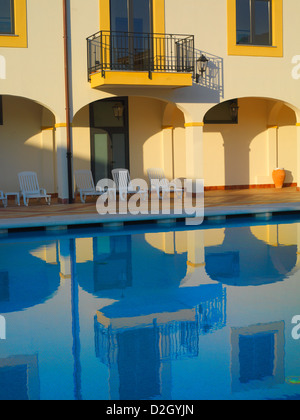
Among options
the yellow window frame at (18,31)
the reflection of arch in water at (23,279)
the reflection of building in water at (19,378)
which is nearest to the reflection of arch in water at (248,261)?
the reflection of arch in water at (23,279)

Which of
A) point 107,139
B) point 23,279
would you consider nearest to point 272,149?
point 107,139

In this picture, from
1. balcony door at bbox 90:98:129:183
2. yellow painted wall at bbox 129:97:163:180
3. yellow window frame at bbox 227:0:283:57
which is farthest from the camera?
yellow painted wall at bbox 129:97:163:180

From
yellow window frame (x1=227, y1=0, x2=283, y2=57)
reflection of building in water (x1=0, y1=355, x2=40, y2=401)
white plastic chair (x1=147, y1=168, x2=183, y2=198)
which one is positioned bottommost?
reflection of building in water (x1=0, y1=355, x2=40, y2=401)

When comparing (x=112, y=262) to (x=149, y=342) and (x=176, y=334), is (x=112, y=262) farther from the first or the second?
(x=149, y=342)

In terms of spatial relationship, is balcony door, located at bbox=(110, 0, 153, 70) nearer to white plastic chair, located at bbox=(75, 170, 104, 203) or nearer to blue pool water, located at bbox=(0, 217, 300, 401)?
white plastic chair, located at bbox=(75, 170, 104, 203)

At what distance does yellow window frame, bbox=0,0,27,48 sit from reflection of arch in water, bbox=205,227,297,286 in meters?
7.35

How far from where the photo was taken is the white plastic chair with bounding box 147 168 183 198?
1798cm

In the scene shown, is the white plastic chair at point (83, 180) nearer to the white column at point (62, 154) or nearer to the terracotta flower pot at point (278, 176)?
the white column at point (62, 154)

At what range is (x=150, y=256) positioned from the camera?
36.9 feet

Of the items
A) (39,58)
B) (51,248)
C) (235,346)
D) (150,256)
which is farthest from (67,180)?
(235,346)

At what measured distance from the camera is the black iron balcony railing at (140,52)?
16438 millimetres

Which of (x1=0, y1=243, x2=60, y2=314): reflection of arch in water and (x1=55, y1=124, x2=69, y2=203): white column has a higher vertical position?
(x1=55, y1=124, x2=69, y2=203): white column

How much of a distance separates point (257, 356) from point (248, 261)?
4.86 meters

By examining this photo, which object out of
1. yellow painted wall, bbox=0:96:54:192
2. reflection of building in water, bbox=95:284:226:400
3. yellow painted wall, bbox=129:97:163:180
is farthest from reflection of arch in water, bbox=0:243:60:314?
yellow painted wall, bbox=129:97:163:180
